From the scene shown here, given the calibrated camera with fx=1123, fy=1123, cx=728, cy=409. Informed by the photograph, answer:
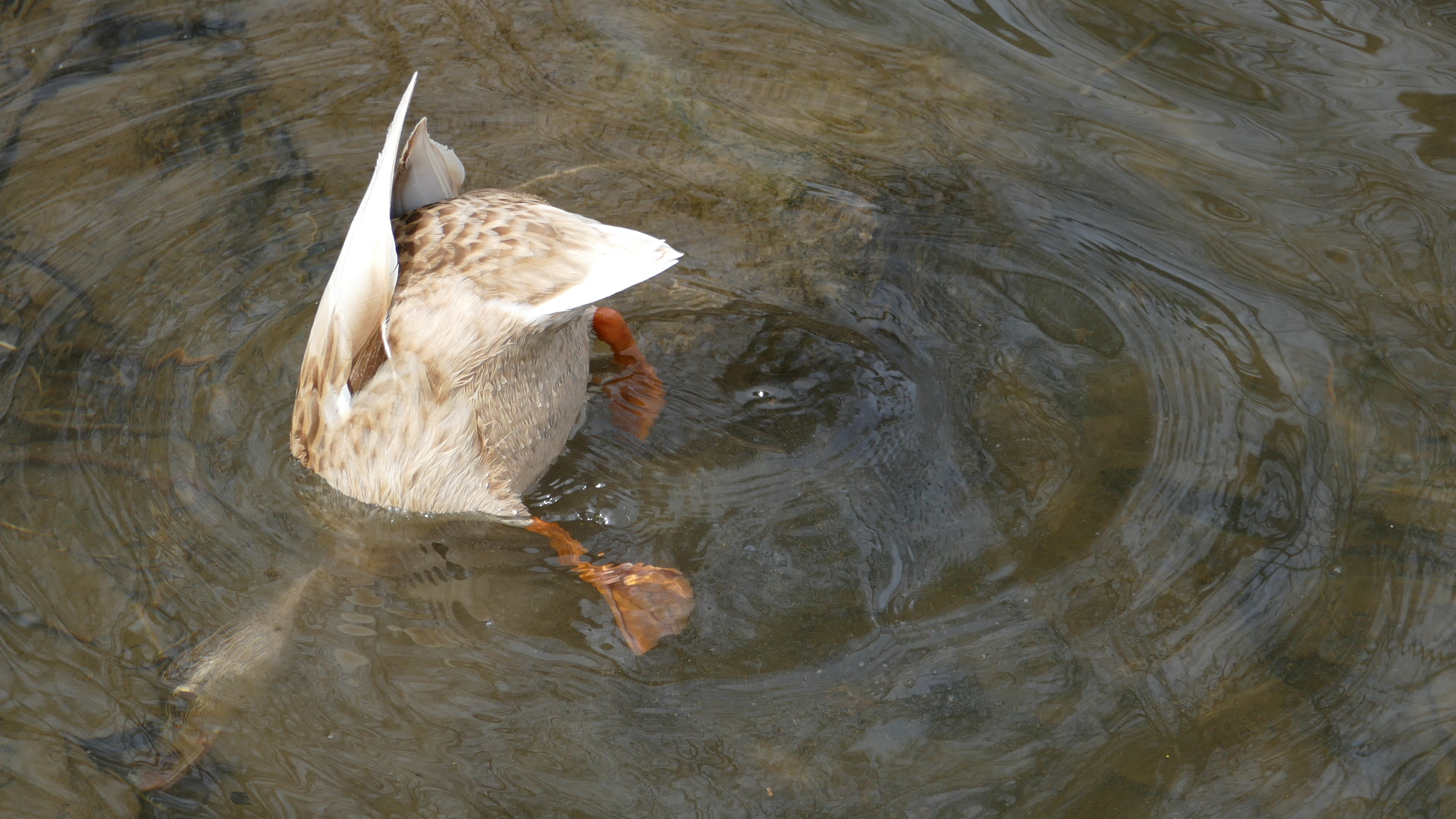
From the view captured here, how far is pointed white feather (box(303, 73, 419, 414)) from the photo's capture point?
8.30 ft

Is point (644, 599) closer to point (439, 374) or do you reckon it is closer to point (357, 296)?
point (439, 374)

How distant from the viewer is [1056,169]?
3.85 meters

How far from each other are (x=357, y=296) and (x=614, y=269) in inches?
23.4

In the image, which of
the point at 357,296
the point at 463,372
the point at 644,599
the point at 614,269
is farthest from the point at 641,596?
the point at 357,296

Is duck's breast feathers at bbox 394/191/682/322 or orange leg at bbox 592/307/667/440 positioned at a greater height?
duck's breast feathers at bbox 394/191/682/322

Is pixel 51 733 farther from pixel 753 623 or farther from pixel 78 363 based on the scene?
pixel 753 623

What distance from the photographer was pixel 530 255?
2.63 metres

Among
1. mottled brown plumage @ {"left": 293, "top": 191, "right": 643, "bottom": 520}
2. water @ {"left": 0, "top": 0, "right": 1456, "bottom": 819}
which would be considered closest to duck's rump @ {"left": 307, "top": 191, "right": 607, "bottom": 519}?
mottled brown plumage @ {"left": 293, "top": 191, "right": 643, "bottom": 520}

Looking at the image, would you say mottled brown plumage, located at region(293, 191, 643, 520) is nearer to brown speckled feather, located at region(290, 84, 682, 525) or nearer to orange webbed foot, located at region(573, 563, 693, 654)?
brown speckled feather, located at region(290, 84, 682, 525)

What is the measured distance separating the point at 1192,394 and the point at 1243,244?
735 millimetres

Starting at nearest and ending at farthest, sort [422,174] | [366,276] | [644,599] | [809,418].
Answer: [366,276], [644,599], [422,174], [809,418]

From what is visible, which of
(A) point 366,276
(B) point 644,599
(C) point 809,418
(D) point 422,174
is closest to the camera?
(A) point 366,276

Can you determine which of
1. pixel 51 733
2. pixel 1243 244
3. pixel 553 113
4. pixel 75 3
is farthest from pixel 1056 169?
pixel 75 3

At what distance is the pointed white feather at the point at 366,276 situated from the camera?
99.6 inches
